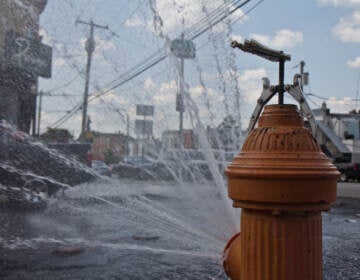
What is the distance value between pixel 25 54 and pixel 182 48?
12.1ft

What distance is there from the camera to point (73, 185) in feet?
23.6

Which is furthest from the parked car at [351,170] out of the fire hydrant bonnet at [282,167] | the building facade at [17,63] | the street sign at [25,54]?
the fire hydrant bonnet at [282,167]

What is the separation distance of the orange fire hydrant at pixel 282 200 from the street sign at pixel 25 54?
5317 millimetres

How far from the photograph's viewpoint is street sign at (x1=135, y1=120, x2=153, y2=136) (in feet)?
16.5

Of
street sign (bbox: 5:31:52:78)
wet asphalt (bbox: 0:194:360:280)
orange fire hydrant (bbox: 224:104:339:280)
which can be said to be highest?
street sign (bbox: 5:31:52:78)

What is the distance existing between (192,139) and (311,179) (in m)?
3.79

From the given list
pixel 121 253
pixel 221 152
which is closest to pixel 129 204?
pixel 221 152

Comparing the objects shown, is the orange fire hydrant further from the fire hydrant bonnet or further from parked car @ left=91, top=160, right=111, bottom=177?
parked car @ left=91, top=160, right=111, bottom=177

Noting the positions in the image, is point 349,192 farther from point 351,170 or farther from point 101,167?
point 351,170

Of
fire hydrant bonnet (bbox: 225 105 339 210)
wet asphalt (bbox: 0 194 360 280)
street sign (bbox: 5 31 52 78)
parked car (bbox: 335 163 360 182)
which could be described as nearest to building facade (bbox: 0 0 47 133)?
street sign (bbox: 5 31 52 78)

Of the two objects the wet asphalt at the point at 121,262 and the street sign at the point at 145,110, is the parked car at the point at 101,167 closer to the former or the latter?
the street sign at the point at 145,110

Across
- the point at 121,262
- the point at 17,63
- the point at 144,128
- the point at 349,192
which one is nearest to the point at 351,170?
the point at 349,192

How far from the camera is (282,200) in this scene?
1472 millimetres

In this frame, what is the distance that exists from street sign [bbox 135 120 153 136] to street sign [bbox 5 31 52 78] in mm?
2034
